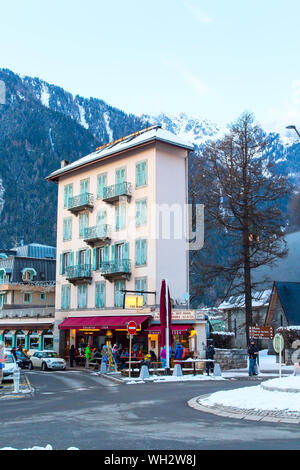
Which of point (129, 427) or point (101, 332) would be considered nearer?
point (129, 427)

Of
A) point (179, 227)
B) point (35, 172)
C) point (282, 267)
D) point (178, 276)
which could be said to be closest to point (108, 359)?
point (178, 276)

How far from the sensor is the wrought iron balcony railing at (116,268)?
4091 cm

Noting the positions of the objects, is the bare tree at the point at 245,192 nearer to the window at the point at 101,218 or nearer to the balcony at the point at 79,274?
the window at the point at 101,218

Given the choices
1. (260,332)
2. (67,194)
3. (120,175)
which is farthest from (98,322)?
(260,332)

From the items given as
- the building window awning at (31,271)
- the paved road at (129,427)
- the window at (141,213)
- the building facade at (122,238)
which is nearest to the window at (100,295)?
the building facade at (122,238)

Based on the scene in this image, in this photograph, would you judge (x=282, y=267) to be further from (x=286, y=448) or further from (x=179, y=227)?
(x=286, y=448)

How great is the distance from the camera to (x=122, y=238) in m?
42.5

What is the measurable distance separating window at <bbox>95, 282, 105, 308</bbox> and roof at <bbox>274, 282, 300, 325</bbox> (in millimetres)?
14914

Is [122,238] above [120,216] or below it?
below

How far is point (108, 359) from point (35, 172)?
14414cm

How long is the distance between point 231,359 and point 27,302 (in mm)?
30180

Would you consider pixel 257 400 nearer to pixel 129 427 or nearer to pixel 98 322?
pixel 129 427

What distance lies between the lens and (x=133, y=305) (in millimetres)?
38500

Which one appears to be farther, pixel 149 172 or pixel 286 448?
pixel 149 172
